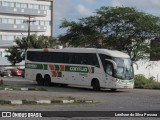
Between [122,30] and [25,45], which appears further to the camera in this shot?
[25,45]

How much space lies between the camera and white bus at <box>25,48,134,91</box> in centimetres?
3253

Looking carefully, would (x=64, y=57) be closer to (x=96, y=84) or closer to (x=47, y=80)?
(x=47, y=80)

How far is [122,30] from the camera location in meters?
47.0

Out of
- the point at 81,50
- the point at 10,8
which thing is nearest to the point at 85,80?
the point at 81,50

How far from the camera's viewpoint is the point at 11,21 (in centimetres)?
10088

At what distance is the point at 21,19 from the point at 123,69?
7214cm

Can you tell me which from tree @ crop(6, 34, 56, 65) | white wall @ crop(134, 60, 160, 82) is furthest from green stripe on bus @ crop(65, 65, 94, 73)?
tree @ crop(6, 34, 56, 65)

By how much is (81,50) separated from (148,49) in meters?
14.7

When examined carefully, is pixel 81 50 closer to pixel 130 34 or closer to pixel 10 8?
pixel 130 34

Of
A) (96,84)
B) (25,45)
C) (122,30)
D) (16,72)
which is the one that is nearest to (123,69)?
(96,84)

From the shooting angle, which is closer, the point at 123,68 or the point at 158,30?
the point at 123,68

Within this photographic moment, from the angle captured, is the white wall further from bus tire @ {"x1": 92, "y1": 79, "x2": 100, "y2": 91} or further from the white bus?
bus tire @ {"x1": 92, "y1": 79, "x2": 100, "y2": 91}

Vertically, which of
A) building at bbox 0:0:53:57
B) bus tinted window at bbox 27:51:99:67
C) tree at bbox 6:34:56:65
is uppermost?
building at bbox 0:0:53:57

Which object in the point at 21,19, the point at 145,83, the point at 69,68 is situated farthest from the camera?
the point at 21,19
